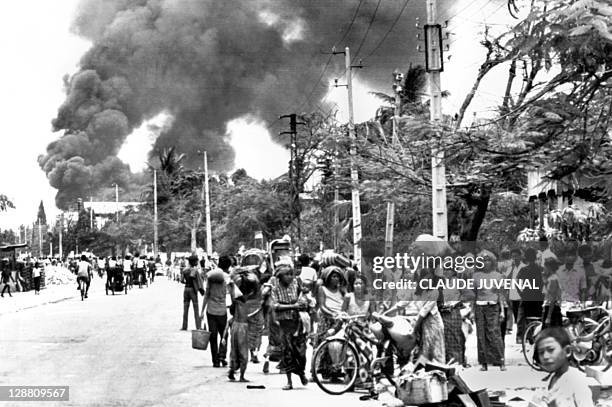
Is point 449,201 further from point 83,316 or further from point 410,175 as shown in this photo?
point 83,316

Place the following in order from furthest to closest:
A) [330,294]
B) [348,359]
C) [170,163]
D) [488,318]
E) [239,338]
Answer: [170,163], [488,318], [239,338], [330,294], [348,359]

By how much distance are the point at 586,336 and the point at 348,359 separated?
3136 mm

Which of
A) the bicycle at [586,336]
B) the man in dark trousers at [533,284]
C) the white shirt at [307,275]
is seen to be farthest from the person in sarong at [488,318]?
the white shirt at [307,275]

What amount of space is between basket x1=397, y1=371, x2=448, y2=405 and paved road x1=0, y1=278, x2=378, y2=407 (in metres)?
1.64

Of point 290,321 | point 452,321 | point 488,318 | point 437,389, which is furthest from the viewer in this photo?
point 488,318

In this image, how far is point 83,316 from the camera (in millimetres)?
25109

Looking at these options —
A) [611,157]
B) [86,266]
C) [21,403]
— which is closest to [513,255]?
[611,157]

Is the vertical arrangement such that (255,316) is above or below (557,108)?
below

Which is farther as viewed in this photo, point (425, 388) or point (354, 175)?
point (354, 175)

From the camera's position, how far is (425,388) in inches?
345

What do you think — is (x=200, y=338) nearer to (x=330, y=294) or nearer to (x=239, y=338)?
(x=239, y=338)

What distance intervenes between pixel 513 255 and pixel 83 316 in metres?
14.2

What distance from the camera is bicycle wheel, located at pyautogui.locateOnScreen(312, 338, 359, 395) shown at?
11.3 metres

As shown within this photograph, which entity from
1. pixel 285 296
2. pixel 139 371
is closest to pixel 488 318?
pixel 285 296
